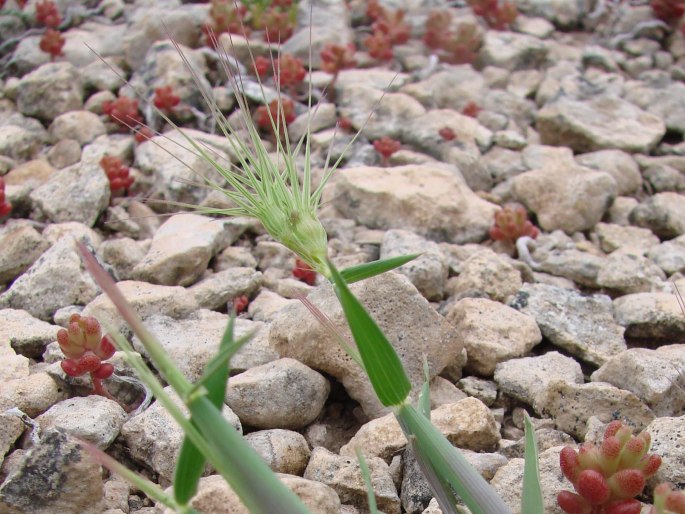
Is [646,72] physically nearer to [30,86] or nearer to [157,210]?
[157,210]

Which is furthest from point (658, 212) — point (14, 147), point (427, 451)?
point (14, 147)

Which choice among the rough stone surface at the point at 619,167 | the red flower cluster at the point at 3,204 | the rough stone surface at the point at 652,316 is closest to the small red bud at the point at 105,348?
the red flower cluster at the point at 3,204

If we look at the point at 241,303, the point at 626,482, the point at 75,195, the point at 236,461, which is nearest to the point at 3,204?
the point at 75,195

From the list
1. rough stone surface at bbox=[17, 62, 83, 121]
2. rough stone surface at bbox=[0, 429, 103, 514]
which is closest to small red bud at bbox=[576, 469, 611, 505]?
rough stone surface at bbox=[0, 429, 103, 514]

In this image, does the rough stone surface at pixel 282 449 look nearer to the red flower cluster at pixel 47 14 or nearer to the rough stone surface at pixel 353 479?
the rough stone surface at pixel 353 479

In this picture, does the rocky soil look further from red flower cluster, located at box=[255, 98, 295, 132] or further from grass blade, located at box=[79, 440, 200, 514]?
grass blade, located at box=[79, 440, 200, 514]

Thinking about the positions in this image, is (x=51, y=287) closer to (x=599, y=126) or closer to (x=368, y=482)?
(x=368, y=482)
